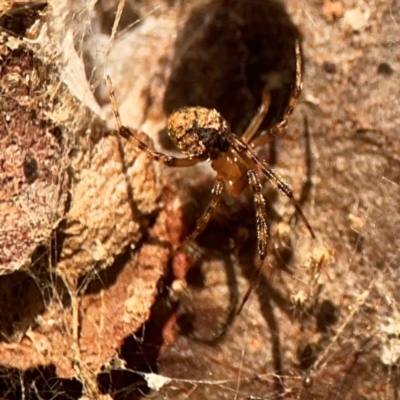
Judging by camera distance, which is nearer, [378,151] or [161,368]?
[378,151]

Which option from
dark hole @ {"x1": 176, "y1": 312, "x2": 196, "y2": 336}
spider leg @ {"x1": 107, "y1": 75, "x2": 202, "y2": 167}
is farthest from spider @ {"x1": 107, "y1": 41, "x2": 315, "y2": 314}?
dark hole @ {"x1": 176, "y1": 312, "x2": 196, "y2": 336}

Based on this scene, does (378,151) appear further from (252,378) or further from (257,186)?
(252,378)

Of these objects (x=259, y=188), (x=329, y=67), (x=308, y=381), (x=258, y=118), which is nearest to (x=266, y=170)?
(x=259, y=188)

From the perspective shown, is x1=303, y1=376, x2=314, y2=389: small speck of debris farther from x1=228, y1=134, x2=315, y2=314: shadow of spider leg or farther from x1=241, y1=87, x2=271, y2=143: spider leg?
x1=241, y1=87, x2=271, y2=143: spider leg

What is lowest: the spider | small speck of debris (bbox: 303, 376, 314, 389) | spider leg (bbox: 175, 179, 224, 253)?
small speck of debris (bbox: 303, 376, 314, 389)

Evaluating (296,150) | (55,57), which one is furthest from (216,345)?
(55,57)
